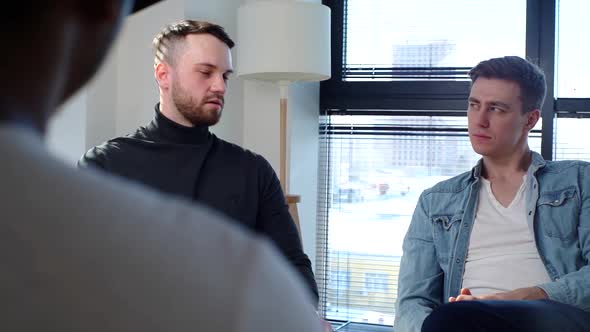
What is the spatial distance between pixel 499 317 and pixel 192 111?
1226mm

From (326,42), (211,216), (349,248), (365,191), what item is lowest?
(349,248)

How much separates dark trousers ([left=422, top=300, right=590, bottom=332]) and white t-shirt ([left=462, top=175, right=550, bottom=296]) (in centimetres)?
40

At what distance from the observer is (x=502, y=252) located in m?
2.66

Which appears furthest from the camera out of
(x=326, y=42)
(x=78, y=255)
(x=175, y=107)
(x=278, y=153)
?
(x=278, y=153)

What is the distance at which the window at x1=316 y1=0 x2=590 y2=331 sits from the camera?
13.2 feet

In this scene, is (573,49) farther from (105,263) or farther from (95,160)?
(105,263)

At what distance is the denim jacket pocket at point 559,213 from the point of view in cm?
258

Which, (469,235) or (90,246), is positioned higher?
(90,246)

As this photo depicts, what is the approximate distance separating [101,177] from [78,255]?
0.05m

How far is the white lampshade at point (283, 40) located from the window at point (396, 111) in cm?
73

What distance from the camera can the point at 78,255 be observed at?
35cm

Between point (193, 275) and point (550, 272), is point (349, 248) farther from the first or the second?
point (193, 275)

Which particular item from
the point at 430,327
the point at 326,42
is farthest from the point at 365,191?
the point at 430,327

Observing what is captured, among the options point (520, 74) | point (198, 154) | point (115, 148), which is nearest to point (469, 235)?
point (520, 74)
